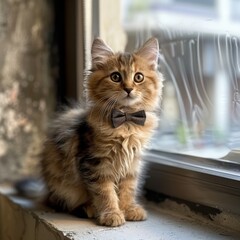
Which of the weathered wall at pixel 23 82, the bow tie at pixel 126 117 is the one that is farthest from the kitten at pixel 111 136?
the weathered wall at pixel 23 82

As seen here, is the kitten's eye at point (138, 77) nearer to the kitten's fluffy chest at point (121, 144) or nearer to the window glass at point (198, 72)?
the kitten's fluffy chest at point (121, 144)

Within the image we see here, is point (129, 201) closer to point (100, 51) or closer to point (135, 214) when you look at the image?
point (135, 214)

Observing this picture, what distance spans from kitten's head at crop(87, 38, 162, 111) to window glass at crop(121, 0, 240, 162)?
8.2 inches

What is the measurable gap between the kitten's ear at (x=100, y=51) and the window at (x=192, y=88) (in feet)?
1.08

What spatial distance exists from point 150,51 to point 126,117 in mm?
201

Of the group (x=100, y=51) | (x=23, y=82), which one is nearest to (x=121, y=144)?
(x=100, y=51)

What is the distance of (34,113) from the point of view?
1.74m


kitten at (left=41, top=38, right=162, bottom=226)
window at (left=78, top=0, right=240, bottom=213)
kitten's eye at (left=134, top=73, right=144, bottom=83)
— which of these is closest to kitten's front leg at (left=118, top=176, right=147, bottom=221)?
kitten at (left=41, top=38, right=162, bottom=226)

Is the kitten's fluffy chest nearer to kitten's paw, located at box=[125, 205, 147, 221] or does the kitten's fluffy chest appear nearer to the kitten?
the kitten

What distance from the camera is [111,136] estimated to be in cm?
118

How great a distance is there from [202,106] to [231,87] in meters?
0.14

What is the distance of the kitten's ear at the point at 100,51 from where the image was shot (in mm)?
1229

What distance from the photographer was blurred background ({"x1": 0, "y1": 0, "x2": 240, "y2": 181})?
4.59 feet

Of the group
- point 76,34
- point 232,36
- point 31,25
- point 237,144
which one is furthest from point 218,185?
point 31,25
